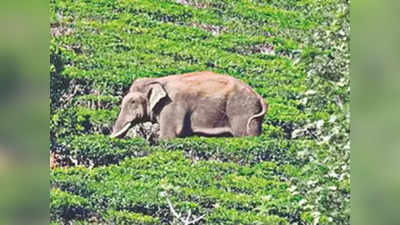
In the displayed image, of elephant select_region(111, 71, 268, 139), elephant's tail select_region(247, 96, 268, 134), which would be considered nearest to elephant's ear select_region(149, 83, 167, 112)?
elephant select_region(111, 71, 268, 139)

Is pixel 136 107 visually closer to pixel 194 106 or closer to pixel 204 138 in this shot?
pixel 194 106

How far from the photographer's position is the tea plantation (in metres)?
4.61

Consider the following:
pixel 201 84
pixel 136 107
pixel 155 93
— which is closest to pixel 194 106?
pixel 201 84

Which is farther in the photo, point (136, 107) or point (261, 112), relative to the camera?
point (261, 112)

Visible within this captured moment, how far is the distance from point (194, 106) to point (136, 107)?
1.25ft

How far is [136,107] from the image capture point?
4.66 metres

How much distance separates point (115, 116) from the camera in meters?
4.65

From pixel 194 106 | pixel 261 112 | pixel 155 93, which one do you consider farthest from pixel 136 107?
pixel 261 112

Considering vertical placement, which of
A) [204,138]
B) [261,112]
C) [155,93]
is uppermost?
[155,93]

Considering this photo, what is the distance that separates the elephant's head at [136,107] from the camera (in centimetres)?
466

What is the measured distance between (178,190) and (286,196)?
728mm

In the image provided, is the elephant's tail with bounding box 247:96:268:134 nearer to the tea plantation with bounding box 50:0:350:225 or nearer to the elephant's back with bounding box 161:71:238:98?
→ the tea plantation with bounding box 50:0:350:225

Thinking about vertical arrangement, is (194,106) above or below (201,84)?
below
